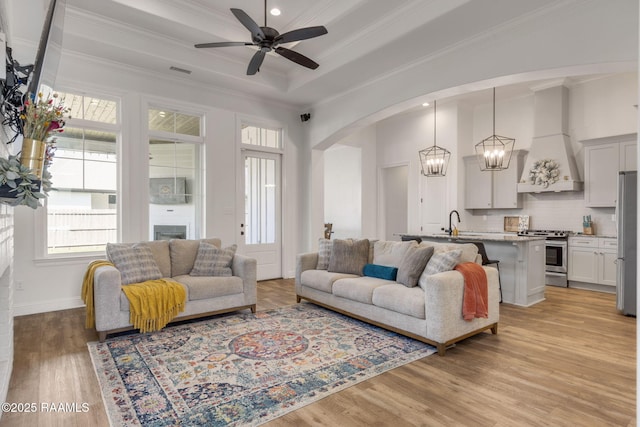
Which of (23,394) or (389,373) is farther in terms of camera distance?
(389,373)

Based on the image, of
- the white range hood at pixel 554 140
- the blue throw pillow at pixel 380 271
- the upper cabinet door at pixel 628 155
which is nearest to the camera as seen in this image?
the blue throw pillow at pixel 380 271

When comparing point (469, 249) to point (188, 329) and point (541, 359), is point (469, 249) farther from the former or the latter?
point (188, 329)

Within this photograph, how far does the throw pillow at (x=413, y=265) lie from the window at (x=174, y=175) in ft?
11.3

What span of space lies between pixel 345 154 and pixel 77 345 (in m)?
7.05

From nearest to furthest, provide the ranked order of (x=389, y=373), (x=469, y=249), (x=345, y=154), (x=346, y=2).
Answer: (x=389, y=373)
(x=469, y=249)
(x=346, y=2)
(x=345, y=154)

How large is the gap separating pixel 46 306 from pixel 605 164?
27.6 ft

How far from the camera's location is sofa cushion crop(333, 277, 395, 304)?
380 cm

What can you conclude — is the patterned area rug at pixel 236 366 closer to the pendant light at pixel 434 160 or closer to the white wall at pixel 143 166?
the white wall at pixel 143 166

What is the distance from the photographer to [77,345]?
11.0ft

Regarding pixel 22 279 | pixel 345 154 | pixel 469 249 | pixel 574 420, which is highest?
pixel 345 154

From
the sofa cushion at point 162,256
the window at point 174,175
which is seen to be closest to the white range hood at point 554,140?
the window at point 174,175

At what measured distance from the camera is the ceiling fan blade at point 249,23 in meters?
3.11

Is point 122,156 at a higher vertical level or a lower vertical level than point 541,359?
higher

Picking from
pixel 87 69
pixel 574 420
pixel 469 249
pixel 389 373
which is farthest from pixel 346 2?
pixel 574 420
